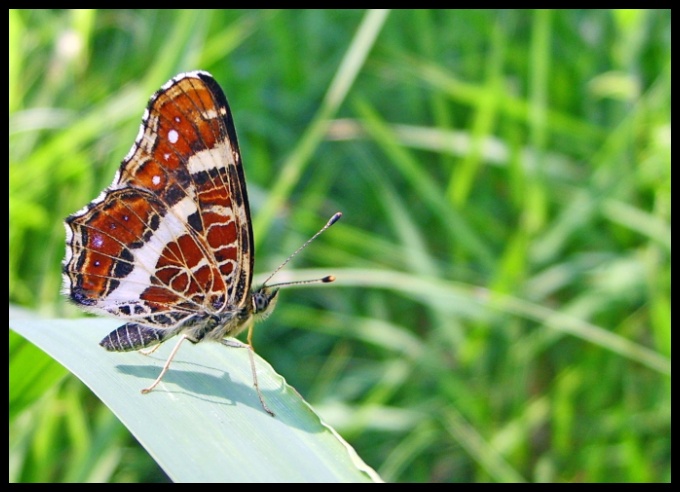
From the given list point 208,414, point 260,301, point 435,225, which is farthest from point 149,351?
point 435,225

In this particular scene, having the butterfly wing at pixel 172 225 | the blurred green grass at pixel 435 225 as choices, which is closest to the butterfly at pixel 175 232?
the butterfly wing at pixel 172 225

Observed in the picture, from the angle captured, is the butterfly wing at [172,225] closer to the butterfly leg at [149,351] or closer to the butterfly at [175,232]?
the butterfly at [175,232]

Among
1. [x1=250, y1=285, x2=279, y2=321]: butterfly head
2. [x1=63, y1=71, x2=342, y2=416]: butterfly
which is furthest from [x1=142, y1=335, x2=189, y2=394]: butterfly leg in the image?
[x1=250, y1=285, x2=279, y2=321]: butterfly head

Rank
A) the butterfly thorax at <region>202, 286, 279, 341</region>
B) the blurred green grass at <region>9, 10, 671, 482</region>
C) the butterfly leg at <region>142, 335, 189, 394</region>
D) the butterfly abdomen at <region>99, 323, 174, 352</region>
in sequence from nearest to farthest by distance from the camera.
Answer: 1. the butterfly leg at <region>142, 335, 189, 394</region>
2. the butterfly abdomen at <region>99, 323, 174, 352</region>
3. the butterfly thorax at <region>202, 286, 279, 341</region>
4. the blurred green grass at <region>9, 10, 671, 482</region>

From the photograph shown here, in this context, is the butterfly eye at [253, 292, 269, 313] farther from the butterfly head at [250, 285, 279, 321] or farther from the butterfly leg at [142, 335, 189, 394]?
the butterfly leg at [142, 335, 189, 394]

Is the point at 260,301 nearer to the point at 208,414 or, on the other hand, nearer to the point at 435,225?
the point at 208,414
